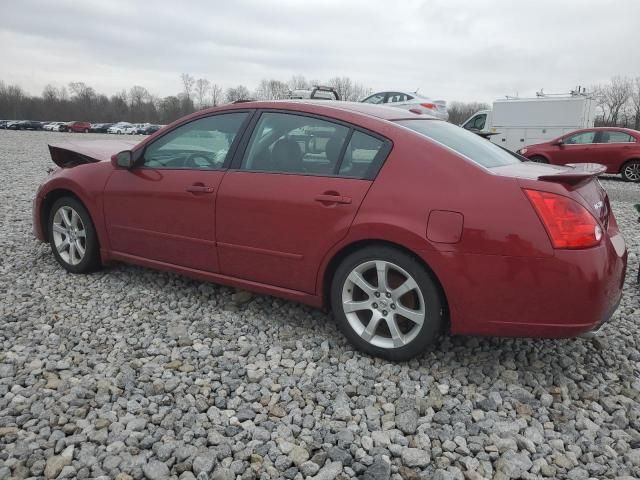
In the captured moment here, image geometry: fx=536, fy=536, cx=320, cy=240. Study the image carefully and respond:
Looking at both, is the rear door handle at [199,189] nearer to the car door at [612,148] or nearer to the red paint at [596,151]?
the red paint at [596,151]

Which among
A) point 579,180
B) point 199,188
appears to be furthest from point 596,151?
point 199,188

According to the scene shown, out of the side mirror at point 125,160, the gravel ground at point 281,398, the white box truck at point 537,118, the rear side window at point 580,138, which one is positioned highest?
the white box truck at point 537,118

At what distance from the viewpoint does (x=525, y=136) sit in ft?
61.2

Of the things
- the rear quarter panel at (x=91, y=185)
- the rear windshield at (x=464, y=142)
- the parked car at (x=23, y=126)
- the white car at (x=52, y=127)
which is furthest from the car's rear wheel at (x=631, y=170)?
the parked car at (x=23, y=126)

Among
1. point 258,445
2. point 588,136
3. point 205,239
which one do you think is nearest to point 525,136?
point 588,136

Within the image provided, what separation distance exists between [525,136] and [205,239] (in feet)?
56.7

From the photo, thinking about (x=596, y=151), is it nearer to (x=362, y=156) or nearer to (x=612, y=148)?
(x=612, y=148)

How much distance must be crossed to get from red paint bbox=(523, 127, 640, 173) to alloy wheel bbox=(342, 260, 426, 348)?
491 inches

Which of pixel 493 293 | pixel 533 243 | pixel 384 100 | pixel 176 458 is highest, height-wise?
pixel 384 100

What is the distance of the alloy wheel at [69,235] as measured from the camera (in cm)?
457

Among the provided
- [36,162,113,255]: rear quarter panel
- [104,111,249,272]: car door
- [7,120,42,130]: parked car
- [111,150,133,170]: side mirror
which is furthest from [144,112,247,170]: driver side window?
[7,120,42,130]: parked car

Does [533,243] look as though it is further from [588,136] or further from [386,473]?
[588,136]

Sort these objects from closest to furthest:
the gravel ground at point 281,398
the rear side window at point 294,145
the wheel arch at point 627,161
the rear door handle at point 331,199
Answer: the gravel ground at point 281,398 → the rear door handle at point 331,199 → the rear side window at point 294,145 → the wheel arch at point 627,161

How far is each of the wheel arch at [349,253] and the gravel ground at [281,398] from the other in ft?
1.11
